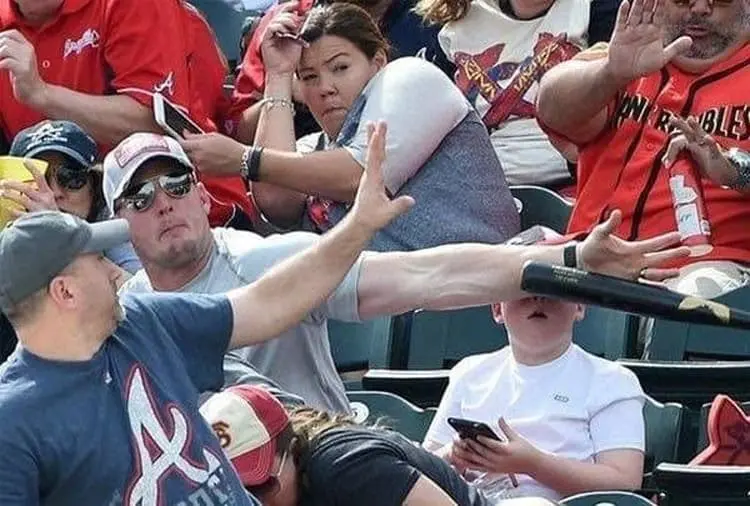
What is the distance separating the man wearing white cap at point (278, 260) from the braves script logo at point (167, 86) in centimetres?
101

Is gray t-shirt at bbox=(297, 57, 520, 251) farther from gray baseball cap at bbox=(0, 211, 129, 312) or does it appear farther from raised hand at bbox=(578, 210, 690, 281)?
gray baseball cap at bbox=(0, 211, 129, 312)

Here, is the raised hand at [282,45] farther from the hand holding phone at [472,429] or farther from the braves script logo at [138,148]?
the hand holding phone at [472,429]

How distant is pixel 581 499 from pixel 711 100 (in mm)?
1475

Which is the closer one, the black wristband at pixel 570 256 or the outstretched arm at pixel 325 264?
the outstretched arm at pixel 325 264

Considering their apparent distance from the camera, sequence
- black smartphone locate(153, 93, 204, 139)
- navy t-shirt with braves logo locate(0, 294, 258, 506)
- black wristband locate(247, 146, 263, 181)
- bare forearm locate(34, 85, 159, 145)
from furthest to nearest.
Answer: bare forearm locate(34, 85, 159, 145) < black smartphone locate(153, 93, 204, 139) < black wristband locate(247, 146, 263, 181) < navy t-shirt with braves logo locate(0, 294, 258, 506)

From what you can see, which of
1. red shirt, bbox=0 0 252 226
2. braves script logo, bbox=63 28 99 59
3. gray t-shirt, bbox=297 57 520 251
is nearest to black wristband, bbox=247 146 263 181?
gray t-shirt, bbox=297 57 520 251

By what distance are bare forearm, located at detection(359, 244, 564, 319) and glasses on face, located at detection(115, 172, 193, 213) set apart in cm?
51

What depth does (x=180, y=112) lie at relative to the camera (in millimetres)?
5547

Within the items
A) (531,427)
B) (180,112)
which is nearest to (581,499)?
(531,427)

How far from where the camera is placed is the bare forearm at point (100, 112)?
5598 mm

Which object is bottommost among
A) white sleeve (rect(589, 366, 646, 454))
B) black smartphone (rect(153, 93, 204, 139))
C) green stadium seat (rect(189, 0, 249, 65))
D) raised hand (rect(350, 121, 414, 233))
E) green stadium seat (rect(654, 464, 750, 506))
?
green stadium seat (rect(189, 0, 249, 65))

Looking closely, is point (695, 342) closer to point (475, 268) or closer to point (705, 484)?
point (475, 268)

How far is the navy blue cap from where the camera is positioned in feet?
17.4

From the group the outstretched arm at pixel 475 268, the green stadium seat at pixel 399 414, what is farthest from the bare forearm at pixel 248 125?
the green stadium seat at pixel 399 414
